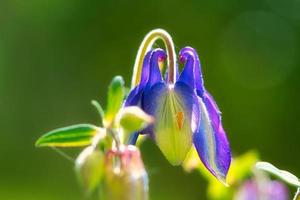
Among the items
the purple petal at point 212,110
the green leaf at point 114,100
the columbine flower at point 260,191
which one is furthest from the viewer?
the columbine flower at point 260,191

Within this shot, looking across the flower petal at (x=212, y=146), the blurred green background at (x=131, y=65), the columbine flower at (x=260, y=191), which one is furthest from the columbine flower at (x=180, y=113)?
the blurred green background at (x=131, y=65)

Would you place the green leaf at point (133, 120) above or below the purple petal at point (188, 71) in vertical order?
above

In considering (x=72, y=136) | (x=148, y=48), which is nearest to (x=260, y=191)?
(x=148, y=48)

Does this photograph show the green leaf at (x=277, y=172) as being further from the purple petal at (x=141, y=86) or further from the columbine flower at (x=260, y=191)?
the columbine flower at (x=260, y=191)

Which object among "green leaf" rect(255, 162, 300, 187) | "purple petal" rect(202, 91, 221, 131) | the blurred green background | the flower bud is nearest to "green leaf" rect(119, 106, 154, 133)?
the flower bud

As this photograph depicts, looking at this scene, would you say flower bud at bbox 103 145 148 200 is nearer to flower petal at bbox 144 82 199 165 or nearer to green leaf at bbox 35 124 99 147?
green leaf at bbox 35 124 99 147

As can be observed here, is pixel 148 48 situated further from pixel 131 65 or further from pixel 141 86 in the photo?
pixel 131 65

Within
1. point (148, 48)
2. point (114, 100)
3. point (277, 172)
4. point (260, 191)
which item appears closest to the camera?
point (114, 100)
